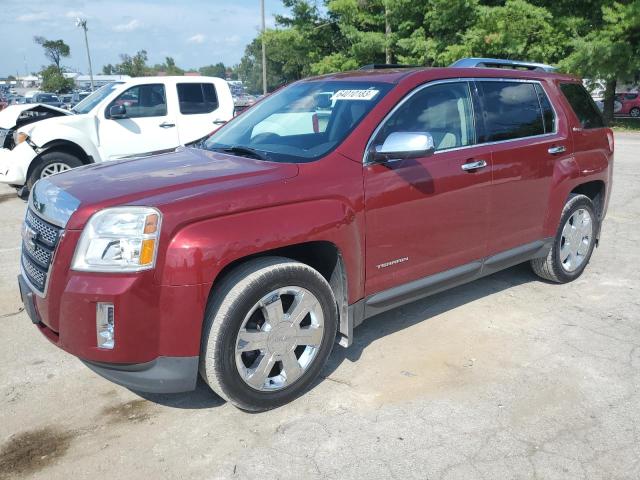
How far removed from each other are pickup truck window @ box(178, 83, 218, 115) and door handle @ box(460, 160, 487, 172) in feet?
21.7

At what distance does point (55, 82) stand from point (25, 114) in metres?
60.3

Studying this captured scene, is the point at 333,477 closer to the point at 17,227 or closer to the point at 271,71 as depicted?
the point at 17,227

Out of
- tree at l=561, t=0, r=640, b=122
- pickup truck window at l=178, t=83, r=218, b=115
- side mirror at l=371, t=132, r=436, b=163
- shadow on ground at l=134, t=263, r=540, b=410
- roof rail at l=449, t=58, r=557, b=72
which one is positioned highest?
tree at l=561, t=0, r=640, b=122

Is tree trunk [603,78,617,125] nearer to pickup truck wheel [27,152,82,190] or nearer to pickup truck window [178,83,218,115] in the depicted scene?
pickup truck window [178,83,218,115]

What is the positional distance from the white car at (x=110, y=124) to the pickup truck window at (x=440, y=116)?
482 centimetres

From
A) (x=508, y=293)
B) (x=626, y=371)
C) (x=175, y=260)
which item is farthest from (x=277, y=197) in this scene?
(x=508, y=293)

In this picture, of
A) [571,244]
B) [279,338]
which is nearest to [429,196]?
[279,338]

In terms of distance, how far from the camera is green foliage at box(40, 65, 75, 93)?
61969 millimetres

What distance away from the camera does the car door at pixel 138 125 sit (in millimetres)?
8812

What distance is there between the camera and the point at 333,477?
2.56m

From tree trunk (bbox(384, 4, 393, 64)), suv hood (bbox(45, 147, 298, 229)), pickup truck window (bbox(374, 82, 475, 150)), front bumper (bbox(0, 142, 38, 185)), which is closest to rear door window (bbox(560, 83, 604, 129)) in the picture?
pickup truck window (bbox(374, 82, 475, 150))

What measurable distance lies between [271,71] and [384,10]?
41.9m

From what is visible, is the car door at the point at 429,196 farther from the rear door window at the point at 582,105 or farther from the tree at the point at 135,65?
the tree at the point at 135,65

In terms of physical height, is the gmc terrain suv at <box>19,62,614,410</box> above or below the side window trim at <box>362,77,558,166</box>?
below
